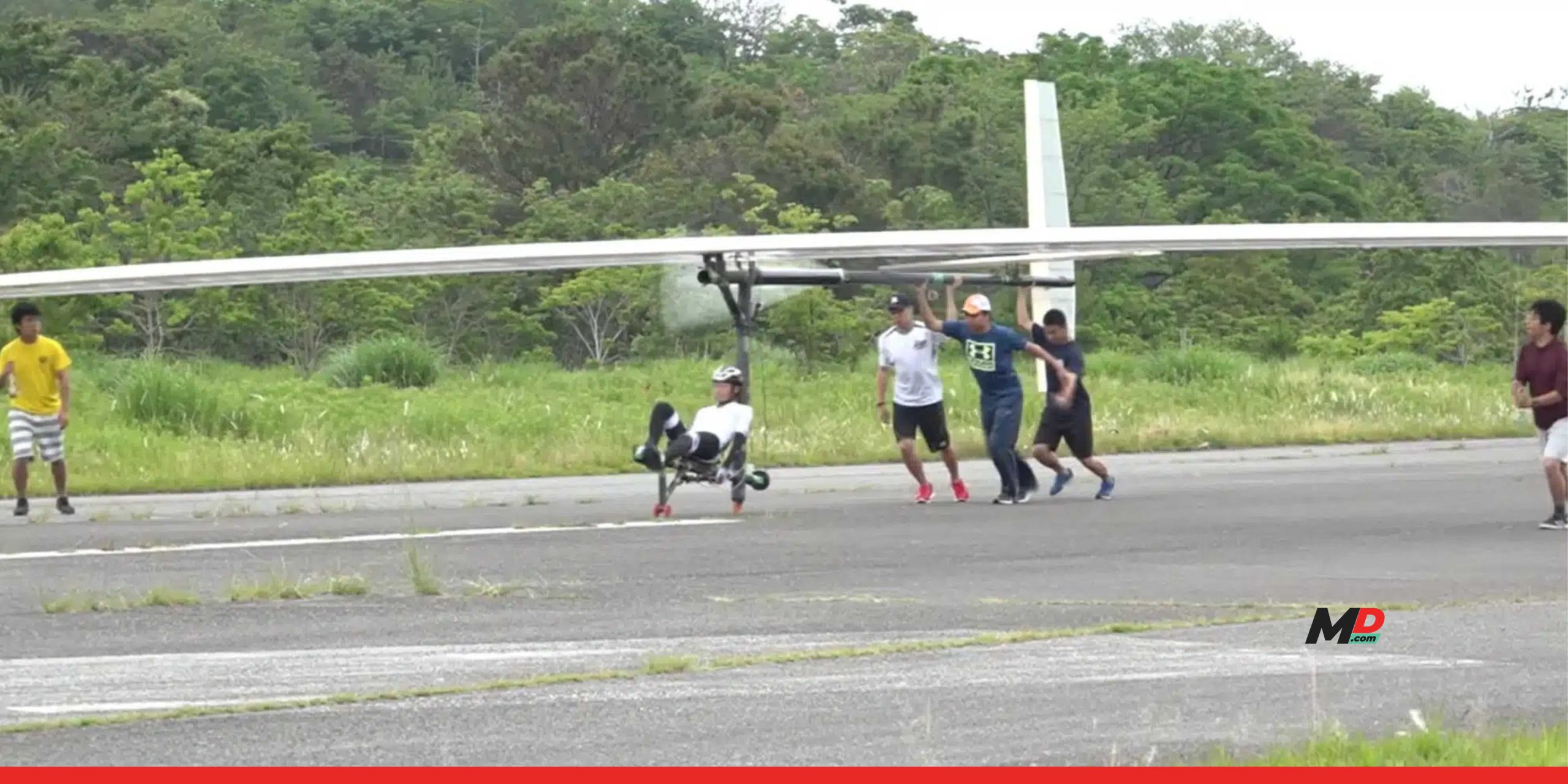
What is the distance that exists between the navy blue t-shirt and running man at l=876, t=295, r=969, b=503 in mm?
175

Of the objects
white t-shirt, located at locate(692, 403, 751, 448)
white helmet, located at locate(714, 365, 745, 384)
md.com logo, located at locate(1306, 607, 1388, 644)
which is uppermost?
white helmet, located at locate(714, 365, 745, 384)

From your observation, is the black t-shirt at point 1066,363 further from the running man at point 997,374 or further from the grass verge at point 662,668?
the grass verge at point 662,668

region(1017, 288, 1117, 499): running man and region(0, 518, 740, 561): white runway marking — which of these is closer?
region(0, 518, 740, 561): white runway marking

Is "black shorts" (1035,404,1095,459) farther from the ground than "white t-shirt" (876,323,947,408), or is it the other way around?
"white t-shirt" (876,323,947,408)

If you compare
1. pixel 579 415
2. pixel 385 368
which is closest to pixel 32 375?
pixel 579 415

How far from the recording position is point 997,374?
688 inches

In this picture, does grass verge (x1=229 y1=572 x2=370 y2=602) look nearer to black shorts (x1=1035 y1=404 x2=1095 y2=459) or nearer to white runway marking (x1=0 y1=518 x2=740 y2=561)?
white runway marking (x1=0 y1=518 x2=740 y2=561)

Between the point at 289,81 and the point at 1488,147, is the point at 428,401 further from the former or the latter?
the point at 1488,147

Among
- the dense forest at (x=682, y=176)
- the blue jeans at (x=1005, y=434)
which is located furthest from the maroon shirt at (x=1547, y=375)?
the dense forest at (x=682, y=176)

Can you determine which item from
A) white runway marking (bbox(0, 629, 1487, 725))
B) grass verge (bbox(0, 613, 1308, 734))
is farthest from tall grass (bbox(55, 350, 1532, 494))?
grass verge (bbox(0, 613, 1308, 734))

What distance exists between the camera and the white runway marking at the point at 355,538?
44.7ft

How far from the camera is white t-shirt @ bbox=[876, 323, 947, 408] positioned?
17.3 m

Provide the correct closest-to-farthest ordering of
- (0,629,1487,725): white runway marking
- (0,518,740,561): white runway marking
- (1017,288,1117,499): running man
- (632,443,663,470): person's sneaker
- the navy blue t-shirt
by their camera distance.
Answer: (0,629,1487,725): white runway marking
(0,518,740,561): white runway marking
(632,443,663,470): person's sneaker
the navy blue t-shirt
(1017,288,1117,499): running man

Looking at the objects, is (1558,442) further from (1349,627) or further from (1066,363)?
(1349,627)
